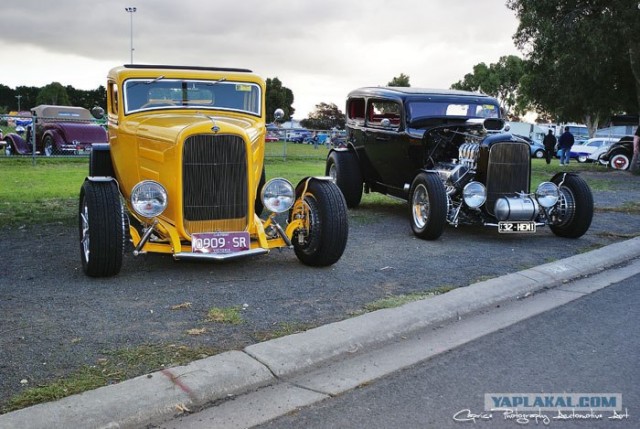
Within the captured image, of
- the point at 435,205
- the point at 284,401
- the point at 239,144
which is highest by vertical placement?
the point at 239,144

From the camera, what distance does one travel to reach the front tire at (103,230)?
5.50m

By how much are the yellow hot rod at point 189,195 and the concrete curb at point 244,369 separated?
150 centimetres

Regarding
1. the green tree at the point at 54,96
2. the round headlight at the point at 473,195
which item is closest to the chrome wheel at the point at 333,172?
the round headlight at the point at 473,195

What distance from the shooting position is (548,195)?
8398mm

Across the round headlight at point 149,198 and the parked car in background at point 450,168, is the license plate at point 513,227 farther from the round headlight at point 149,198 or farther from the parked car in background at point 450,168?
the round headlight at point 149,198

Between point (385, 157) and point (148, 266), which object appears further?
point (385, 157)

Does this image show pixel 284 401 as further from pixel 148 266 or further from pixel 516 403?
pixel 148 266

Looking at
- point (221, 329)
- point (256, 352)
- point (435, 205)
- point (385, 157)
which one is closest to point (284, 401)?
point (256, 352)

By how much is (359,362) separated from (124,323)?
1.70m

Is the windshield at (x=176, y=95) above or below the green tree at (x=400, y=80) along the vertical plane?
below

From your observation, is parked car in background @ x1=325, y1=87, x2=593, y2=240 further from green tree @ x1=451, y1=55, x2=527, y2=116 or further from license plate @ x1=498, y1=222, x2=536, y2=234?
green tree @ x1=451, y1=55, x2=527, y2=116

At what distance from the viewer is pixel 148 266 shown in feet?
20.7

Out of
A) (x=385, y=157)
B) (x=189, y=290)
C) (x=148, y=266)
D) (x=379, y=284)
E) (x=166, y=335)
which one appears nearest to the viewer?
(x=166, y=335)

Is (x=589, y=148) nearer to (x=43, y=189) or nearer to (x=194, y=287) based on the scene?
(x=43, y=189)
